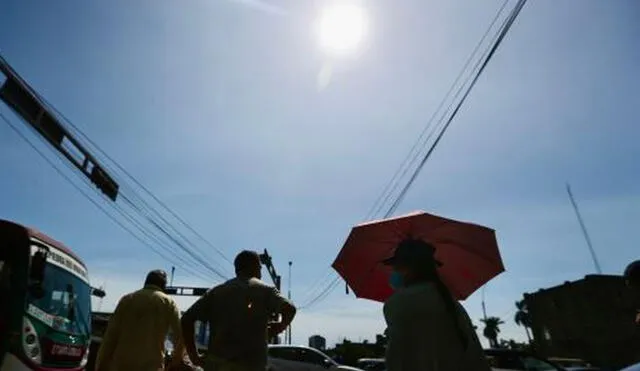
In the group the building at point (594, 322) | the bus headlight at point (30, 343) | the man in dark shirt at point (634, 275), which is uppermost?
the building at point (594, 322)

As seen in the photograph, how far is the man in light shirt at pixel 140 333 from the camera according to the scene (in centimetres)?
360

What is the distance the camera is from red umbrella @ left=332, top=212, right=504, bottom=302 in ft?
12.3

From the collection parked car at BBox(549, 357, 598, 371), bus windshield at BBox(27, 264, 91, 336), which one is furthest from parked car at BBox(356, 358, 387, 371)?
bus windshield at BBox(27, 264, 91, 336)

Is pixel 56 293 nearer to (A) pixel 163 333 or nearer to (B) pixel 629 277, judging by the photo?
(A) pixel 163 333

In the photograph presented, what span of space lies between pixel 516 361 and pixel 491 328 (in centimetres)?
8306

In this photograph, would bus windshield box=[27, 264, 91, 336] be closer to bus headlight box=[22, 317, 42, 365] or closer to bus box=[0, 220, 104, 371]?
bus box=[0, 220, 104, 371]

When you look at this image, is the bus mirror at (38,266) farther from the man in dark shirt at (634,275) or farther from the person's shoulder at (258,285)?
the man in dark shirt at (634,275)

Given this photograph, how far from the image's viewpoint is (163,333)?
151 inches

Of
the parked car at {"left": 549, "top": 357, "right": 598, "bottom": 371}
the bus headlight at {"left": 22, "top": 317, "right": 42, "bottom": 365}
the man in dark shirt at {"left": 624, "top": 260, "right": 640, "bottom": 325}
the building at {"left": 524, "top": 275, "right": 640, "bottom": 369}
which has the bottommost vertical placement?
the parked car at {"left": 549, "top": 357, "right": 598, "bottom": 371}

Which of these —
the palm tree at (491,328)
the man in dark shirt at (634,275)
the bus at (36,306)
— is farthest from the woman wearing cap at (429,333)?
the palm tree at (491,328)

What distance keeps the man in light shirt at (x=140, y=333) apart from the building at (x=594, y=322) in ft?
125

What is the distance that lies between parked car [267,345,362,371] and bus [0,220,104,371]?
1086 centimetres

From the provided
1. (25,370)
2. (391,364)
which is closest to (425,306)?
(391,364)

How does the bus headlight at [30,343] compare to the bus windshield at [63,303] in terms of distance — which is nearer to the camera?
the bus headlight at [30,343]
